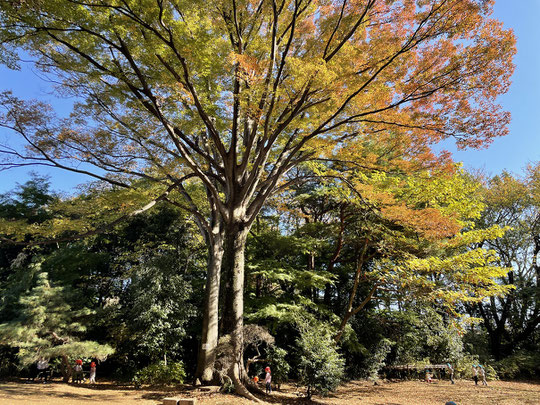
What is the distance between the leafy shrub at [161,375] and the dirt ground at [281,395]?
0.49m

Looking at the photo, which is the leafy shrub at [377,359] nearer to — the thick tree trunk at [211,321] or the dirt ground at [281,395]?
the dirt ground at [281,395]

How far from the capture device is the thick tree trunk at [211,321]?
24.9ft

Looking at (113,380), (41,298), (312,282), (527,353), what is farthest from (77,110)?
(527,353)

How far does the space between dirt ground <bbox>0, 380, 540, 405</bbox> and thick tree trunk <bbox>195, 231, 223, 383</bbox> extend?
58 centimetres

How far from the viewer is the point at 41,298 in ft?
31.4

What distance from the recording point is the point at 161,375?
29.7 feet

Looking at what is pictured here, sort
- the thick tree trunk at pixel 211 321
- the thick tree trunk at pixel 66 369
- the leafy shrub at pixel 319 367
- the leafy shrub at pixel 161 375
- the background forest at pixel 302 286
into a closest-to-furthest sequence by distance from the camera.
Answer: the leafy shrub at pixel 319 367 < the thick tree trunk at pixel 211 321 < the background forest at pixel 302 286 < the leafy shrub at pixel 161 375 < the thick tree trunk at pixel 66 369

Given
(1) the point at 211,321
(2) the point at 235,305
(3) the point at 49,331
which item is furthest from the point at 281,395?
(3) the point at 49,331

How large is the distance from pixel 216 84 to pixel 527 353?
67.4 ft

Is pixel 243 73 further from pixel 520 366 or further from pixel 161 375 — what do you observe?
pixel 520 366

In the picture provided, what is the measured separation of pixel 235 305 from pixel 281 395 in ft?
10.4

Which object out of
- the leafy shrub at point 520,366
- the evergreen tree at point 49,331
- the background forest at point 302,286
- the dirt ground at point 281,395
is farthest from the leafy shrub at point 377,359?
the evergreen tree at point 49,331

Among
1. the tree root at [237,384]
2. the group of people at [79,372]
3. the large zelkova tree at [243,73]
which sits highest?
the large zelkova tree at [243,73]

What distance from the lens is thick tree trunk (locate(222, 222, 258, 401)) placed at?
608 cm
